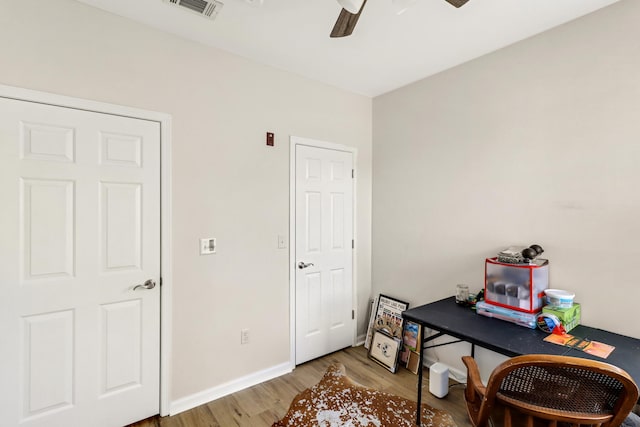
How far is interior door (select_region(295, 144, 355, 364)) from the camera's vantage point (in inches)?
112

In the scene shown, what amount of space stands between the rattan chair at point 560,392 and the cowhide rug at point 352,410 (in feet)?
3.29

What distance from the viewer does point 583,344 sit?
5.44ft

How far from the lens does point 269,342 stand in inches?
105

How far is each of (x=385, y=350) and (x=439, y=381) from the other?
61 centimetres

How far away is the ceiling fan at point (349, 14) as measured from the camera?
1.33 meters

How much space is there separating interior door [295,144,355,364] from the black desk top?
1.05m

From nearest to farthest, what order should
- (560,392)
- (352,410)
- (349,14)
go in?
(560,392) < (349,14) < (352,410)

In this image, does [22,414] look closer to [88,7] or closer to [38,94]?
[38,94]

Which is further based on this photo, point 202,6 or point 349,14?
point 202,6

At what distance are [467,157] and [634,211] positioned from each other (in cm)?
108

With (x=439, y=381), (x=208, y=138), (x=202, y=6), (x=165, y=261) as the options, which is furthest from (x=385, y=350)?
(x=202, y=6)

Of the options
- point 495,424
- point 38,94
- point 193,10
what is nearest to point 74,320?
point 38,94

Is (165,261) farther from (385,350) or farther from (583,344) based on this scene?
(583,344)

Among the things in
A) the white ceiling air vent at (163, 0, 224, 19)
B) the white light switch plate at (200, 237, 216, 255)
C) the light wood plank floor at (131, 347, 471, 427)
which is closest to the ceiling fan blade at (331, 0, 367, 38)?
the white ceiling air vent at (163, 0, 224, 19)
